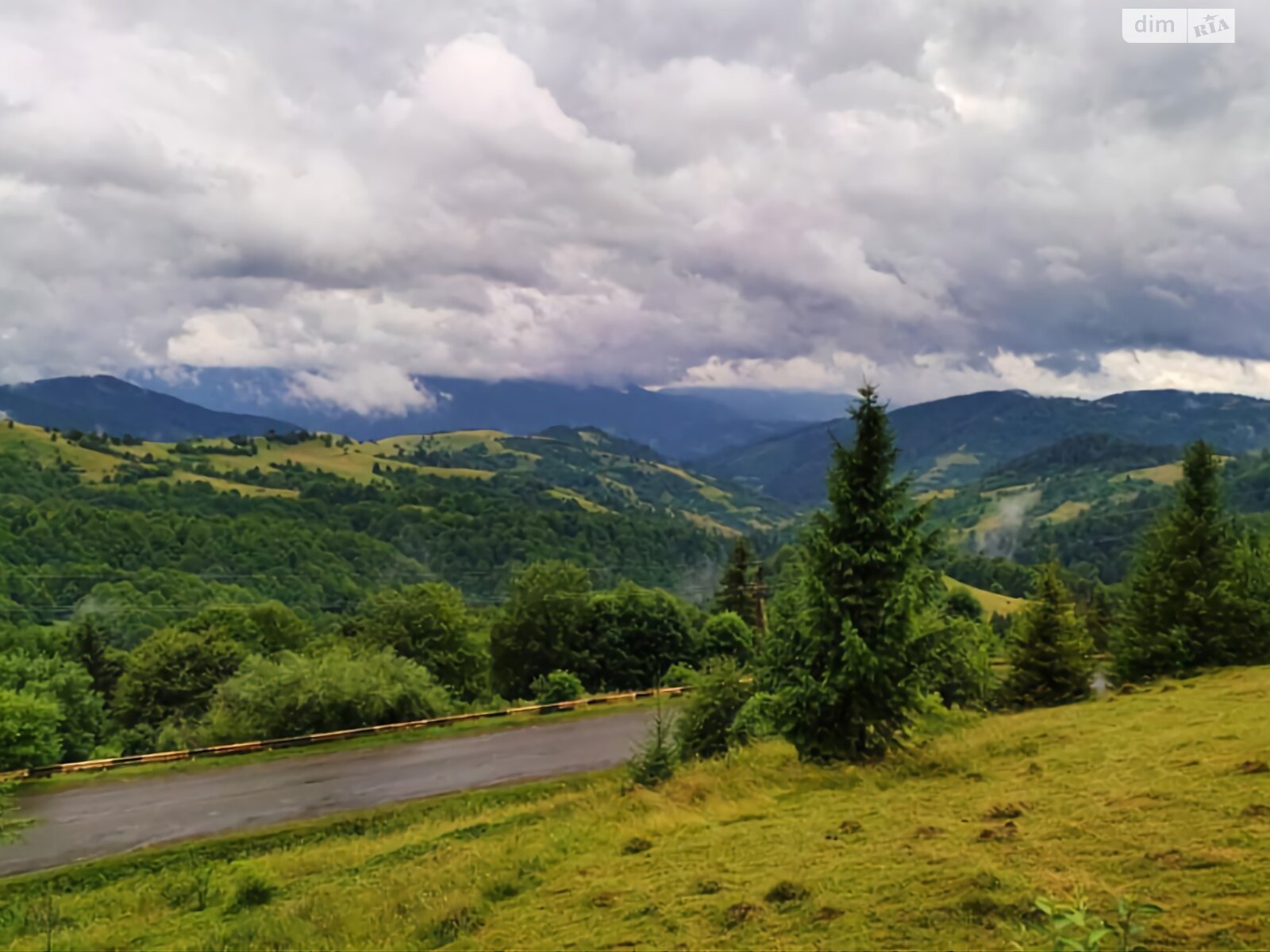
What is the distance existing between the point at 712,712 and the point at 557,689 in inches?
1033

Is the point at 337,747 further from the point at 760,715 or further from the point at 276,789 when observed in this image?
the point at 760,715

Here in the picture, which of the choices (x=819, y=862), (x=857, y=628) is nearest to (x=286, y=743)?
(x=857, y=628)

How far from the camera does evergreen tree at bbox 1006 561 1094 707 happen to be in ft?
91.9

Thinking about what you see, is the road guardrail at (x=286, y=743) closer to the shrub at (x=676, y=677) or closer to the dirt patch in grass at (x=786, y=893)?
the shrub at (x=676, y=677)

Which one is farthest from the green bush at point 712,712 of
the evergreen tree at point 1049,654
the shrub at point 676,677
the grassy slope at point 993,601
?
the grassy slope at point 993,601

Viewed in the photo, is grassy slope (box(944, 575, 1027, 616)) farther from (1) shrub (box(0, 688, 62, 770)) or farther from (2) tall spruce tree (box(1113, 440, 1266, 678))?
(1) shrub (box(0, 688, 62, 770))

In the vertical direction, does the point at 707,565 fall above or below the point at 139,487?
below

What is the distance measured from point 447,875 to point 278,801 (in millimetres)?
15706

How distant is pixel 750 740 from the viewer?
21.3 metres

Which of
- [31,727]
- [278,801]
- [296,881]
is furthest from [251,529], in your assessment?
[296,881]

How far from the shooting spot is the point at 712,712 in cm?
2191

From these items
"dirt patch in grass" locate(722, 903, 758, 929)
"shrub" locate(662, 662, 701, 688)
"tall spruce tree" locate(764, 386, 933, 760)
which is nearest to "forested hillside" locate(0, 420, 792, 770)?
"shrub" locate(662, 662, 701, 688)

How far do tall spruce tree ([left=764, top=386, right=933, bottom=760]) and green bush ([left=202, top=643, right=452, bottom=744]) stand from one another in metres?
25.4

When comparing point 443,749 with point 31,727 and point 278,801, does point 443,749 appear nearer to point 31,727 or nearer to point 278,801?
point 278,801
